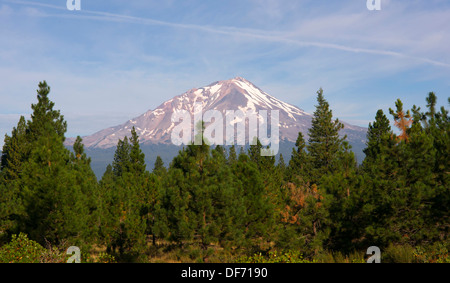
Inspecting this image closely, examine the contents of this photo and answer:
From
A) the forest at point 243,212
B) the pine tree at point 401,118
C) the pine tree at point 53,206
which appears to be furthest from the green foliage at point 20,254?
the pine tree at point 401,118

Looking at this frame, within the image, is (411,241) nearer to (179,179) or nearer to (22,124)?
(179,179)

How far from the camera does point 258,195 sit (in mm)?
21375

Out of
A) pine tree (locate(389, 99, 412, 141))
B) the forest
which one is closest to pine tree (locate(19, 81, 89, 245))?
the forest

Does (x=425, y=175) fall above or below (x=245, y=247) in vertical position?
above

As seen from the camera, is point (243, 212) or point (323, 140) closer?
point (243, 212)

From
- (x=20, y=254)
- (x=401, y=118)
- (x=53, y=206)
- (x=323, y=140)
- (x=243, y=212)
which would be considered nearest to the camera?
(x=20, y=254)

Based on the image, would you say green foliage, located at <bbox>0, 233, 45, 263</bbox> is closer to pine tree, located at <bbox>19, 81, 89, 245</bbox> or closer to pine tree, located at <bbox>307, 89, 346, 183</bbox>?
pine tree, located at <bbox>19, 81, 89, 245</bbox>

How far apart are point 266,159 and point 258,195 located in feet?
97.3

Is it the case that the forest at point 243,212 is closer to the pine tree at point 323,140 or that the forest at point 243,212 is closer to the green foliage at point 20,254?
the green foliage at point 20,254

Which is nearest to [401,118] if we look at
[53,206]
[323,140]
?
[323,140]

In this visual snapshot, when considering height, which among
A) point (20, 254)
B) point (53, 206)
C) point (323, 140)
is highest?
point (323, 140)

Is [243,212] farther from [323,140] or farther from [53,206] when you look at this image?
[323,140]
